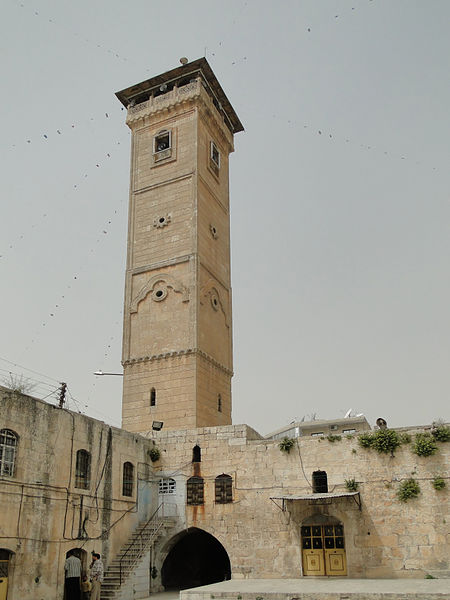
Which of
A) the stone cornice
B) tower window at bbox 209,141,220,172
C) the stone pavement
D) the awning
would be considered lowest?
the stone pavement

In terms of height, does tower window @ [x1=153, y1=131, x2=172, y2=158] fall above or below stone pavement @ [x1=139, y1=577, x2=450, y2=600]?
above

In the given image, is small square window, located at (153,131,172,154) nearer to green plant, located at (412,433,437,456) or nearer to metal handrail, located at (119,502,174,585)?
metal handrail, located at (119,502,174,585)

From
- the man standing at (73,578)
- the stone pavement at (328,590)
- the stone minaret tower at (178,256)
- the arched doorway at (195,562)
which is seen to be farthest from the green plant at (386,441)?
the man standing at (73,578)

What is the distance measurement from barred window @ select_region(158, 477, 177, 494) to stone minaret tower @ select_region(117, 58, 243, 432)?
10.8 feet

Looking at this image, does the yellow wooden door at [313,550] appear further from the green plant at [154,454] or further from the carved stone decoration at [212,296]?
the carved stone decoration at [212,296]

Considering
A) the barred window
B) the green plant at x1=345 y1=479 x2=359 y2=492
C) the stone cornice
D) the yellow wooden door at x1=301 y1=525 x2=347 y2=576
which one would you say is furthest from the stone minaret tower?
the green plant at x1=345 y1=479 x2=359 y2=492

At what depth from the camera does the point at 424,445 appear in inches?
709

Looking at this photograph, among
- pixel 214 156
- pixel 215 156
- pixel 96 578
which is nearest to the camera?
pixel 96 578

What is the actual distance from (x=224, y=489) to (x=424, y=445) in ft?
22.6

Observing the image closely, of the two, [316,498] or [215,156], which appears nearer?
[316,498]

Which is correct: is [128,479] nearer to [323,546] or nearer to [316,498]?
[316,498]

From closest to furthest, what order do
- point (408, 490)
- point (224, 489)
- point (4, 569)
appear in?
point (4, 569)
point (408, 490)
point (224, 489)

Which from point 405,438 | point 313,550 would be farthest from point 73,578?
point 405,438

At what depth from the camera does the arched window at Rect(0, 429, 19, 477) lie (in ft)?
49.1
